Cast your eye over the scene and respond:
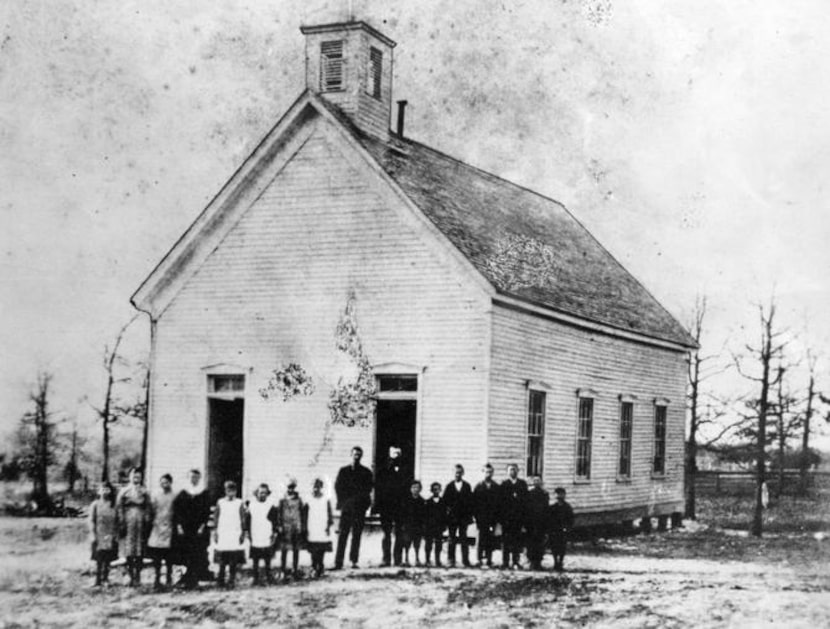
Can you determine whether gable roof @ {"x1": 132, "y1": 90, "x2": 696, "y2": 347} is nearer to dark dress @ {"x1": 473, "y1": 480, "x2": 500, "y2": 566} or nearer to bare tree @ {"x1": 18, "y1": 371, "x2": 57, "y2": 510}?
dark dress @ {"x1": 473, "y1": 480, "x2": 500, "y2": 566}

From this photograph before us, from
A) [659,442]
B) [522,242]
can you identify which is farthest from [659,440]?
[522,242]

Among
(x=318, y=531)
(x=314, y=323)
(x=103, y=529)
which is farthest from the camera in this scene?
(x=314, y=323)

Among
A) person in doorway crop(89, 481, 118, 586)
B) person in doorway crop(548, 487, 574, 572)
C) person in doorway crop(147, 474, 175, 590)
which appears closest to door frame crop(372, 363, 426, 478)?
person in doorway crop(548, 487, 574, 572)

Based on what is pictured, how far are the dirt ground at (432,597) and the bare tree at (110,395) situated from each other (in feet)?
7.27

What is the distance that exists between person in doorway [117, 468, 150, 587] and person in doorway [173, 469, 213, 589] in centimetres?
38

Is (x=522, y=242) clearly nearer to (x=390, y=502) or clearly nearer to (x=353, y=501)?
(x=390, y=502)

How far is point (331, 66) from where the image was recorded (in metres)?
19.9

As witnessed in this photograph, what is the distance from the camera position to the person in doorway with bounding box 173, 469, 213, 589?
14.8 meters

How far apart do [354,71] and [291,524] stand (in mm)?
8000

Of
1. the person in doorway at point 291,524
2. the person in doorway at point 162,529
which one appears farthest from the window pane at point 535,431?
the person in doorway at point 162,529

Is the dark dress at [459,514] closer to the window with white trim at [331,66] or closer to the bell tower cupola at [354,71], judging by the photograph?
the bell tower cupola at [354,71]

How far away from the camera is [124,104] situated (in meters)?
15.5

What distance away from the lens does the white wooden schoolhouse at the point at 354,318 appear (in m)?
17.8

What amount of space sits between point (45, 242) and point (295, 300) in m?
4.28
